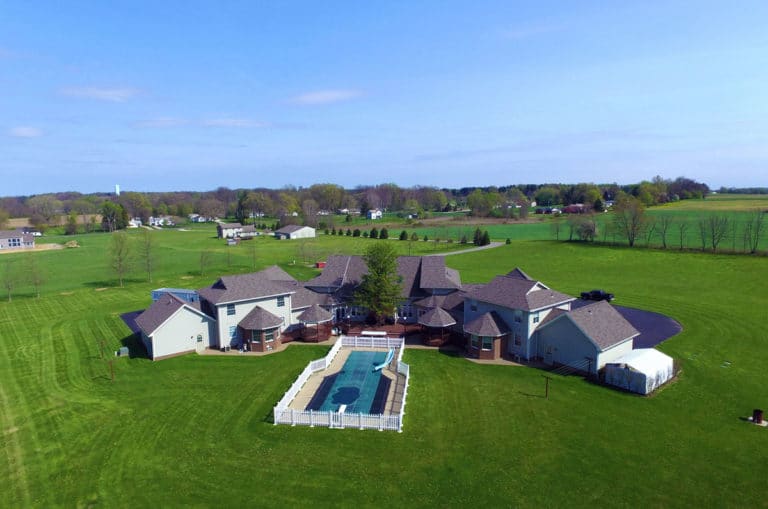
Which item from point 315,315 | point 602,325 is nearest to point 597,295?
point 602,325

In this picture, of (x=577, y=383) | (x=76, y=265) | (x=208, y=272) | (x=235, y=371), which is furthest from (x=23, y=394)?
A: (x=76, y=265)

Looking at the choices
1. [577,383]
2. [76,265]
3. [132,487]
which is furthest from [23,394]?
[76,265]

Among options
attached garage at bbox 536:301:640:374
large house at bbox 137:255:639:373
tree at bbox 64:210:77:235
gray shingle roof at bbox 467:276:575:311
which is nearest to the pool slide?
large house at bbox 137:255:639:373

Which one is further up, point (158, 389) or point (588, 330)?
point (588, 330)

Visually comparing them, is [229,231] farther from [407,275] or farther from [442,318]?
[442,318]

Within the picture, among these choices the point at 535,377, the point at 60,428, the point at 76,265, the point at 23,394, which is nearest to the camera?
the point at 60,428

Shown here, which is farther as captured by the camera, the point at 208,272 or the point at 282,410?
the point at 208,272

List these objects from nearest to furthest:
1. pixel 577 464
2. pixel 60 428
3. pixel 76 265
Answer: pixel 577 464 < pixel 60 428 < pixel 76 265

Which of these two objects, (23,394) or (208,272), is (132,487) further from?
(208,272)
